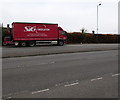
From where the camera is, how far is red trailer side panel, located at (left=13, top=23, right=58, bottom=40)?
32.8 metres

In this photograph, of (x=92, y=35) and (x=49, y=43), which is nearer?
(x=49, y=43)

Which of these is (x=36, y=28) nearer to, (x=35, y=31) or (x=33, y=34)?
(x=35, y=31)

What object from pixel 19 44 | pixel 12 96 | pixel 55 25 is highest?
pixel 55 25

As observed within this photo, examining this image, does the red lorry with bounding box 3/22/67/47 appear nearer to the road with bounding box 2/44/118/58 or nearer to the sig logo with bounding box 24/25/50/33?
the sig logo with bounding box 24/25/50/33

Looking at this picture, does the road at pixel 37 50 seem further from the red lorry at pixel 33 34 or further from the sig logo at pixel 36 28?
A: the sig logo at pixel 36 28

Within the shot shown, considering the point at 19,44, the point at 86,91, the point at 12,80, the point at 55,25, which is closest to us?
the point at 86,91

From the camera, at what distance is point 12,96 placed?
19.0 feet

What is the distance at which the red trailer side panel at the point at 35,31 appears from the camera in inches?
1289

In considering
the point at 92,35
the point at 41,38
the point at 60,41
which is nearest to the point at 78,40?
the point at 92,35

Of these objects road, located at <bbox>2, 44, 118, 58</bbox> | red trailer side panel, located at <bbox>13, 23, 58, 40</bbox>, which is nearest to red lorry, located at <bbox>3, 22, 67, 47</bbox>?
red trailer side panel, located at <bbox>13, 23, 58, 40</bbox>

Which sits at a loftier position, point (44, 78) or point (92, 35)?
point (92, 35)

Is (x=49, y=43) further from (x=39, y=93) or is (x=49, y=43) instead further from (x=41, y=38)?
(x=39, y=93)

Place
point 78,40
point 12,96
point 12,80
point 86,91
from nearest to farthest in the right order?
1. point 12,96
2. point 86,91
3. point 12,80
4. point 78,40

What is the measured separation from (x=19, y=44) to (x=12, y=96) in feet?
90.1
